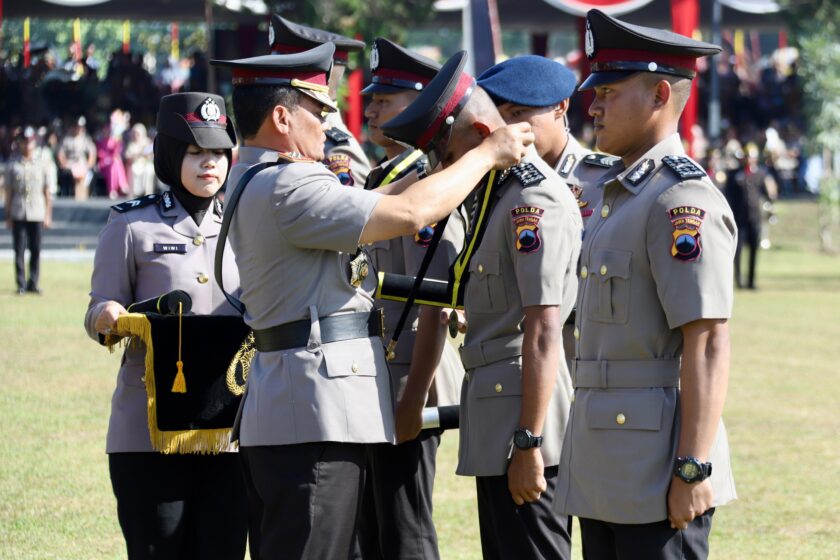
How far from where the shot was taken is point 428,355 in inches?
176

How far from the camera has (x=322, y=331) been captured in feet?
12.4

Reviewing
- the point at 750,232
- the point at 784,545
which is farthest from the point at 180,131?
the point at 750,232

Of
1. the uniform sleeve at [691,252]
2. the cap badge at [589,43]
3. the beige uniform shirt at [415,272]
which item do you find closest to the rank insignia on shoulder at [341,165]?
the beige uniform shirt at [415,272]

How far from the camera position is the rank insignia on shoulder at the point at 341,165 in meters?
5.64

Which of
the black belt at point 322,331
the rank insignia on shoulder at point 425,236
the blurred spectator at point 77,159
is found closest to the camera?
the black belt at point 322,331

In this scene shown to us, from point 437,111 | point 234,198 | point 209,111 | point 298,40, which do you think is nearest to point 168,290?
point 209,111

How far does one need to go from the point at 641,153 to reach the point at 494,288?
0.70 meters

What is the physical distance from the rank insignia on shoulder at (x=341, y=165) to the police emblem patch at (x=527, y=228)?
1.70m

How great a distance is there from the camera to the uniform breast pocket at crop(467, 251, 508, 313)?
4094 millimetres

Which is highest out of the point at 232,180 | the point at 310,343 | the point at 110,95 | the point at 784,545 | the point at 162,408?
the point at 110,95

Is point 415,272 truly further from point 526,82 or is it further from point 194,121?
point 194,121

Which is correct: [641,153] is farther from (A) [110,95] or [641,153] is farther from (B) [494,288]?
(A) [110,95]

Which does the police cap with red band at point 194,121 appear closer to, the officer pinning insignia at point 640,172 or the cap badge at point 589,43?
the cap badge at point 589,43

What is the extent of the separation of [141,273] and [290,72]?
3.61 ft
